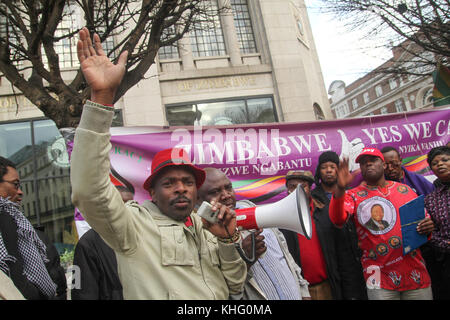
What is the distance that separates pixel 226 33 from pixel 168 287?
37.2ft

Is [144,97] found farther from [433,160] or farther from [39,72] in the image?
[433,160]

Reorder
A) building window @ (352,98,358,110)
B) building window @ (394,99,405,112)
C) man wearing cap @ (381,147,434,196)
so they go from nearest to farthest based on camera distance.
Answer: man wearing cap @ (381,147,434,196) → building window @ (394,99,405,112) → building window @ (352,98,358,110)

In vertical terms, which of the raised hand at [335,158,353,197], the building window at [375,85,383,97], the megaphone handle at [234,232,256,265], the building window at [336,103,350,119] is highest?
the building window at [336,103,350,119]

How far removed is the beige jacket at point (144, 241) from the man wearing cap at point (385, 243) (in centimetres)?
136

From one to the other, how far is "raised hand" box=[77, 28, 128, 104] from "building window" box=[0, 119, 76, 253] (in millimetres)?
8644

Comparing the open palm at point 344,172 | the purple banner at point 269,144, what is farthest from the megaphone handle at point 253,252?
the purple banner at point 269,144

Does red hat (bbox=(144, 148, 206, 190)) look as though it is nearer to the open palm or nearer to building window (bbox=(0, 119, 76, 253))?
the open palm

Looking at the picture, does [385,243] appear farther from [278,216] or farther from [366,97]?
[366,97]

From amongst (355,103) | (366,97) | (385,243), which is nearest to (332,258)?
(385,243)

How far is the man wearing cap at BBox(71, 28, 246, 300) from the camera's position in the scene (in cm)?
150

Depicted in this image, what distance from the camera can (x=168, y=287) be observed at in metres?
1.73

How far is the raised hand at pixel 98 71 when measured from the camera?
1.56 metres

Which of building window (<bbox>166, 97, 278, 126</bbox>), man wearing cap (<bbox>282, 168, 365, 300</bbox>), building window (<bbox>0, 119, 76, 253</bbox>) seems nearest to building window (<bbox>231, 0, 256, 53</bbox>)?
building window (<bbox>166, 97, 278, 126</bbox>)
